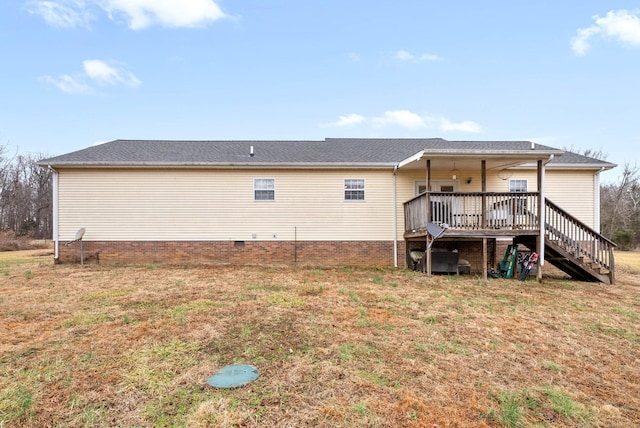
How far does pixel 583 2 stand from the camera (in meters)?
11.5

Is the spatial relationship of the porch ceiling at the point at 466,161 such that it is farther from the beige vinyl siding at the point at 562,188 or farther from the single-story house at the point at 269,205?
the beige vinyl siding at the point at 562,188

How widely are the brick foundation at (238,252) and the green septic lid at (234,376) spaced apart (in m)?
8.21

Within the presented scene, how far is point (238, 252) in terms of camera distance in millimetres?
11859

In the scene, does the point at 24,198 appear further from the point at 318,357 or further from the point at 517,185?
the point at 517,185

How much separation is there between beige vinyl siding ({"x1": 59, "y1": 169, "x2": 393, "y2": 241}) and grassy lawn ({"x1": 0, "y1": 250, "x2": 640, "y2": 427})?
14.0ft

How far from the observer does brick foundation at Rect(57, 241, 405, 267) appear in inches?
461

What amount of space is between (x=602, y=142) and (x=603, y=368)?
46339 millimetres

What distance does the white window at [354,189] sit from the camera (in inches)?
473

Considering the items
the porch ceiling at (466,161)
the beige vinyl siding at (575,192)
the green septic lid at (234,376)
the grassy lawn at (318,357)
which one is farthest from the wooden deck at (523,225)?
the green septic lid at (234,376)

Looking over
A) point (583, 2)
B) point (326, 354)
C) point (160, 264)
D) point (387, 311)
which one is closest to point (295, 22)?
point (583, 2)

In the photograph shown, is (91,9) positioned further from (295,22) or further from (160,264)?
(160,264)

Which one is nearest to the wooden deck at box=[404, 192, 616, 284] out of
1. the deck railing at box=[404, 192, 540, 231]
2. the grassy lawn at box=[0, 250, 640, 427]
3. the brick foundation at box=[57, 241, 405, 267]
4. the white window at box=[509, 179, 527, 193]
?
the deck railing at box=[404, 192, 540, 231]

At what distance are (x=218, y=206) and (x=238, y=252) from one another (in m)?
1.75

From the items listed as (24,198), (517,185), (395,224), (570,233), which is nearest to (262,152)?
(395,224)
